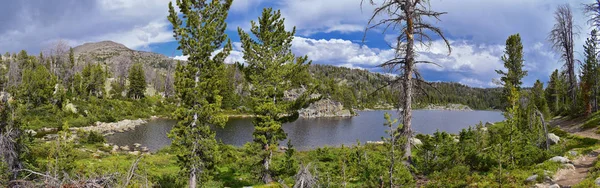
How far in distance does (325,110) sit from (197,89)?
92.6 meters

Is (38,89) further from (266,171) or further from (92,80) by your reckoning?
(266,171)

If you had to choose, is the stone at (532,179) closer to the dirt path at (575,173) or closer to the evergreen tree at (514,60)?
the dirt path at (575,173)

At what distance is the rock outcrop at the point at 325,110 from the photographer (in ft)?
343

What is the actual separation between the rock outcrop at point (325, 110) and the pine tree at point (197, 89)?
84.2 meters

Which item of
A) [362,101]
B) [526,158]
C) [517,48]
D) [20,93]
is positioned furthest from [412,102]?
[362,101]

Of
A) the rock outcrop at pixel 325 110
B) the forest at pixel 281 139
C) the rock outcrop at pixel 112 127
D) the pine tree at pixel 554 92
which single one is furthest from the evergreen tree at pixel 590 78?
the rock outcrop at pixel 325 110

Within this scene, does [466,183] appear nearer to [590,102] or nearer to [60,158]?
[60,158]

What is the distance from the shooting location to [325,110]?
357 ft

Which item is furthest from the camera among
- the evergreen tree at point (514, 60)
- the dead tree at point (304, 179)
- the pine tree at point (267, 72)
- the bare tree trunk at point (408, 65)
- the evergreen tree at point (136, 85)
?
the evergreen tree at point (136, 85)

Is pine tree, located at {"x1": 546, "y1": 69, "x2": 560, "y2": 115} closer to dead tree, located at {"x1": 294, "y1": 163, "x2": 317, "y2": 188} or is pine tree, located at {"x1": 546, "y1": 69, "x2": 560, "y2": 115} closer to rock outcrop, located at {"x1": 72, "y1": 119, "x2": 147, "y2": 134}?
dead tree, located at {"x1": 294, "y1": 163, "x2": 317, "y2": 188}

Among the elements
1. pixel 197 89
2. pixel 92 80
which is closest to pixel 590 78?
pixel 197 89

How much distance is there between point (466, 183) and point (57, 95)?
229 ft

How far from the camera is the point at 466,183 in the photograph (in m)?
14.1

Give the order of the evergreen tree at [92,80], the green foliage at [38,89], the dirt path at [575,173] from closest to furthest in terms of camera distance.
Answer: the dirt path at [575,173]
the green foliage at [38,89]
the evergreen tree at [92,80]
